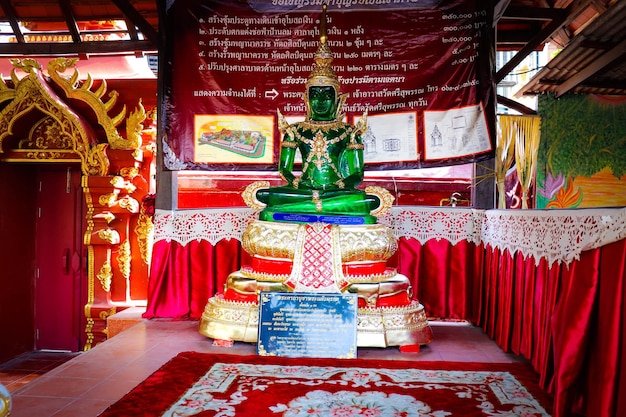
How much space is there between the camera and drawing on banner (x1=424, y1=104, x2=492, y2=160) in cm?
480

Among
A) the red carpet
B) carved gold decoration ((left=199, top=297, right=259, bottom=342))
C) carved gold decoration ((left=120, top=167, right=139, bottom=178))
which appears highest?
carved gold decoration ((left=120, top=167, right=139, bottom=178))

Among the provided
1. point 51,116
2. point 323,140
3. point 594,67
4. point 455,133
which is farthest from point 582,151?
point 51,116

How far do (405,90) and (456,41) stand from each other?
0.65 meters

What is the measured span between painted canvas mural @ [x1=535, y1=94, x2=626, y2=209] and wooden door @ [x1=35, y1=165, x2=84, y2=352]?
20.7 ft

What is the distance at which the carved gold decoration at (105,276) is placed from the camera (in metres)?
5.36

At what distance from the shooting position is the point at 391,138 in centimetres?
500

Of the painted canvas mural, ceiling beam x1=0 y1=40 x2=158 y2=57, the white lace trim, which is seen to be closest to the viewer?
the white lace trim

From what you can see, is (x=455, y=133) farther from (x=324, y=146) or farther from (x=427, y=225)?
(x=324, y=146)

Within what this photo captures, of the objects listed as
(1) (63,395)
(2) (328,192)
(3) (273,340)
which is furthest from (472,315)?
(1) (63,395)

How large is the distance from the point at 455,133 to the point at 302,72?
158cm

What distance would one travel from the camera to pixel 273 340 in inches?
134

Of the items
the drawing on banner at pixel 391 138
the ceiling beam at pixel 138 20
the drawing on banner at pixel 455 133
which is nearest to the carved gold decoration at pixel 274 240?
the drawing on banner at pixel 391 138

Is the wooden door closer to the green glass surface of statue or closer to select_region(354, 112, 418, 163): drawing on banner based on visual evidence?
the green glass surface of statue

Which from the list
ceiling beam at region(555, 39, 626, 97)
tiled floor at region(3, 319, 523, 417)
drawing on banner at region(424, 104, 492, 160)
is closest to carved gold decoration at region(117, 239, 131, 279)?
tiled floor at region(3, 319, 523, 417)
